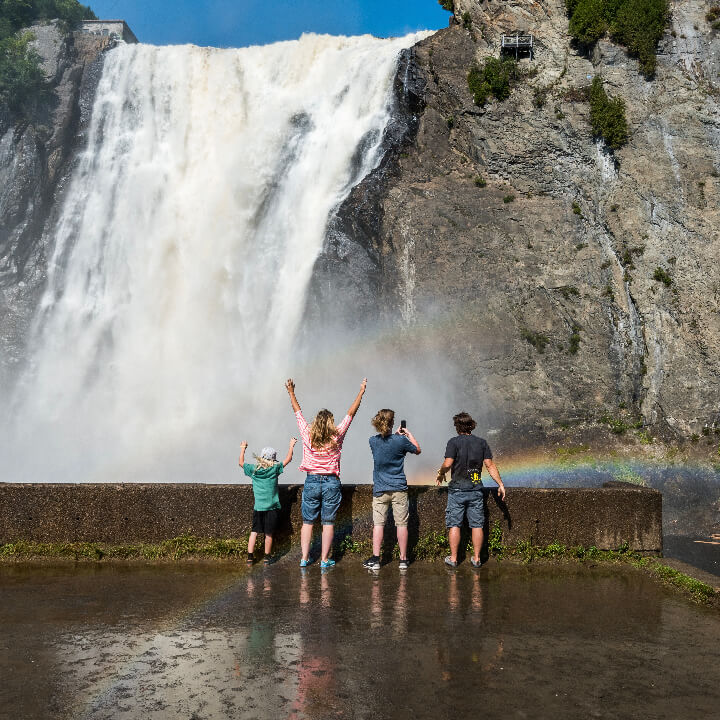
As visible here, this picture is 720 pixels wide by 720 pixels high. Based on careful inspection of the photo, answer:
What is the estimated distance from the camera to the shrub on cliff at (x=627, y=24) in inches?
1030

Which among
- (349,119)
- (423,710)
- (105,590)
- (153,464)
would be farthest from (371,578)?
(349,119)

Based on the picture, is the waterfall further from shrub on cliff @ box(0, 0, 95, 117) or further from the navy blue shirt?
the navy blue shirt

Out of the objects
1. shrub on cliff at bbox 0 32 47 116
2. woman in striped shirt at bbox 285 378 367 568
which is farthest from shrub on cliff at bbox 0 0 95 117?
woman in striped shirt at bbox 285 378 367 568

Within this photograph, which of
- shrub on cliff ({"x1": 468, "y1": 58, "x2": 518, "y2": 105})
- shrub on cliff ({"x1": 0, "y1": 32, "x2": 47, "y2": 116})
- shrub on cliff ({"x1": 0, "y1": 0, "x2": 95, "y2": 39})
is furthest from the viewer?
shrub on cliff ({"x1": 0, "y1": 0, "x2": 95, "y2": 39})

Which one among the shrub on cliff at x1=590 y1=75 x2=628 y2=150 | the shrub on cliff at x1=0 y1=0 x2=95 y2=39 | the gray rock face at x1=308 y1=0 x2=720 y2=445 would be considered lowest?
the gray rock face at x1=308 y1=0 x2=720 y2=445

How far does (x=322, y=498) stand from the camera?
8.01 m

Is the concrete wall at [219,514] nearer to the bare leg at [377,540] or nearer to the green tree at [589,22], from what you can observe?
the bare leg at [377,540]

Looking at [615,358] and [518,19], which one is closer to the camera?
[615,358]

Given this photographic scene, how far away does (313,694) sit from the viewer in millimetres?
4621

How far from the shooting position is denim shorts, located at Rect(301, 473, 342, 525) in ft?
26.0

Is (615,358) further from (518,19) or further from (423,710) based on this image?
(423,710)

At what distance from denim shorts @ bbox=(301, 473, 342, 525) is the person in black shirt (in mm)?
1144

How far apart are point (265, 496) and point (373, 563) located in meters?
1.37

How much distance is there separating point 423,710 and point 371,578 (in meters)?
3.20
